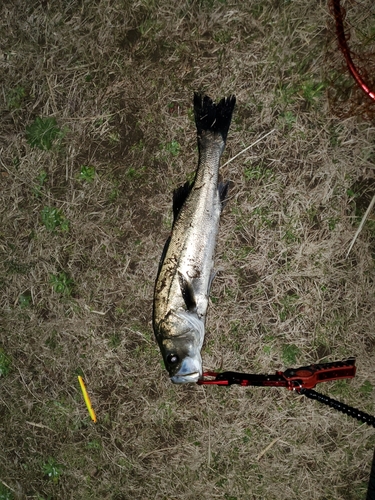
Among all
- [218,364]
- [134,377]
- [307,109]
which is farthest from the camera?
[134,377]

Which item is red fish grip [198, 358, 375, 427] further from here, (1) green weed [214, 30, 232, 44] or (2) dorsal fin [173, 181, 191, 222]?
(1) green weed [214, 30, 232, 44]

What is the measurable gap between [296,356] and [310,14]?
303 cm

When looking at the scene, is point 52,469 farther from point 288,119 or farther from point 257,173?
point 288,119

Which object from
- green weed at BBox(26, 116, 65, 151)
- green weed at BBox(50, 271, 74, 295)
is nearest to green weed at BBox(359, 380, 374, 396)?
green weed at BBox(50, 271, 74, 295)

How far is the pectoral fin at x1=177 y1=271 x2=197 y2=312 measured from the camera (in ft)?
Result: 9.96

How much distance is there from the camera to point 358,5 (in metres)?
3.05

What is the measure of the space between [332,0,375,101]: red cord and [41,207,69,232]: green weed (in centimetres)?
298

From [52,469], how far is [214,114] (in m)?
4.13

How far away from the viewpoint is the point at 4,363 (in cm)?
418

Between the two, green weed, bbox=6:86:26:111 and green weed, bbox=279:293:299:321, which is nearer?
green weed, bbox=279:293:299:321

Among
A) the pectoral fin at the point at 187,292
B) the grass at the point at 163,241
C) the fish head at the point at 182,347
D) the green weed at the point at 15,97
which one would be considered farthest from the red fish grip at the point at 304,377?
the green weed at the point at 15,97

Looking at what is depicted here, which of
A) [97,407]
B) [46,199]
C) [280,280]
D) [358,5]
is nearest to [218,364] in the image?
[280,280]

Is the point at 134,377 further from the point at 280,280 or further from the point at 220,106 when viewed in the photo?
the point at 220,106

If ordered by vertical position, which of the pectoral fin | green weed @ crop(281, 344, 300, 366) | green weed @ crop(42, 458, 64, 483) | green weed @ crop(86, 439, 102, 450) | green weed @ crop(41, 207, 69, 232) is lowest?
green weed @ crop(42, 458, 64, 483)
